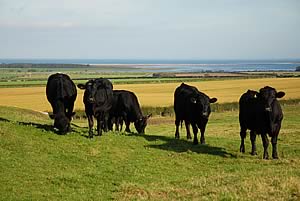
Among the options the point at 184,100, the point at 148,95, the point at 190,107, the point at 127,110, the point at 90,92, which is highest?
the point at 90,92

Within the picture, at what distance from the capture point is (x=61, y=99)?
19.0 m

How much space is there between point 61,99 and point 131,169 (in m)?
5.79

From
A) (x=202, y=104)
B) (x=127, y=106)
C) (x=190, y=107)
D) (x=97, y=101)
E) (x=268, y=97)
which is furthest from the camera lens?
(x=127, y=106)

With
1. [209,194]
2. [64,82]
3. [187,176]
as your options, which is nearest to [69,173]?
[187,176]

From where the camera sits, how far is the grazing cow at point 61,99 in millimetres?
18136

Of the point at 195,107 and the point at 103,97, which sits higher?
the point at 103,97

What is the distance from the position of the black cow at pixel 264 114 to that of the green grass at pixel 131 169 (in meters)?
1.02

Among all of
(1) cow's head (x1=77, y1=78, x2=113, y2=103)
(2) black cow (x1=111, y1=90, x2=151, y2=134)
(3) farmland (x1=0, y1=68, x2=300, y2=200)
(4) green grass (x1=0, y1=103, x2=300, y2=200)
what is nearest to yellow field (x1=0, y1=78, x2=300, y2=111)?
(2) black cow (x1=111, y1=90, x2=151, y2=134)

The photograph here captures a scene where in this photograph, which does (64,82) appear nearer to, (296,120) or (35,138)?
(35,138)

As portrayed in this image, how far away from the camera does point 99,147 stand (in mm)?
16875

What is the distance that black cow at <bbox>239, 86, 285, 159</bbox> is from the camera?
1728cm

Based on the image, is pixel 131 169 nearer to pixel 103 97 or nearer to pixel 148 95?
pixel 103 97

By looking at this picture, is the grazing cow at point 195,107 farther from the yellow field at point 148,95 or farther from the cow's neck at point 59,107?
the yellow field at point 148,95

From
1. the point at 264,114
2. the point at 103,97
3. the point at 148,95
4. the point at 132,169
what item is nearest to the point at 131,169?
the point at 132,169
